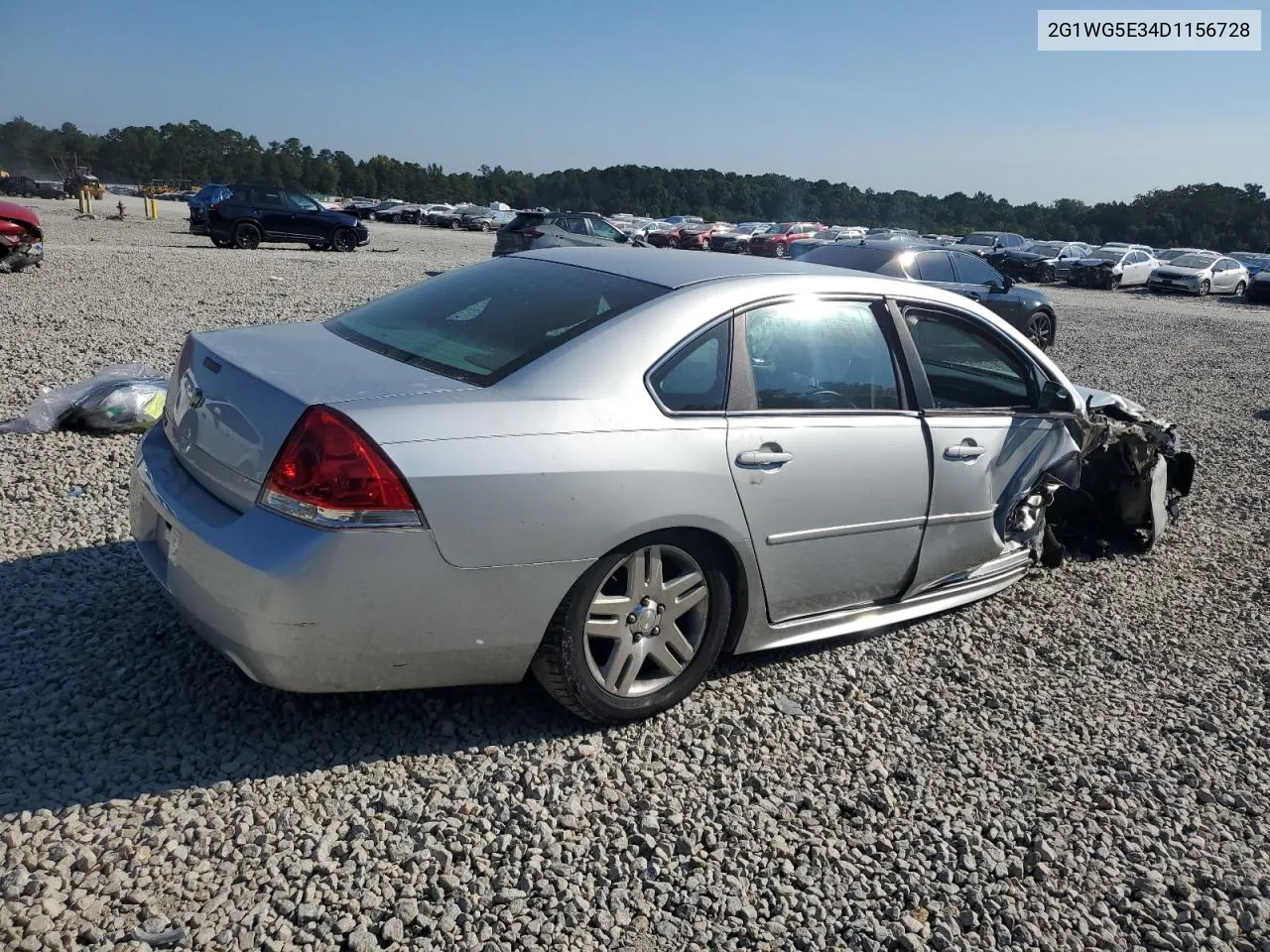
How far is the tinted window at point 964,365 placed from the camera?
414 cm

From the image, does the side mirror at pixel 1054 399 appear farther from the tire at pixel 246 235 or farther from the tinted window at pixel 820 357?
the tire at pixel 246 235

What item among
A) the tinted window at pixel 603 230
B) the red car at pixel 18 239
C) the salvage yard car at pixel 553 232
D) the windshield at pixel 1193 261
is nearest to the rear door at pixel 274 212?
the salvage yard car at pixel 553 232

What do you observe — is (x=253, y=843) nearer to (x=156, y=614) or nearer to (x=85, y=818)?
(x=85, y=818)

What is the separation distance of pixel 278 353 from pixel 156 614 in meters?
1.23

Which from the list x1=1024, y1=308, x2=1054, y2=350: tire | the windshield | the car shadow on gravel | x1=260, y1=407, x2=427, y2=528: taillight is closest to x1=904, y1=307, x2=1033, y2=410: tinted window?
the car shadow on gravel

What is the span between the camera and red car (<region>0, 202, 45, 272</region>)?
13945mm

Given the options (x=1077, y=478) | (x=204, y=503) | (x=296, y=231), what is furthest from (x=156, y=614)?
(x=296, y=231)

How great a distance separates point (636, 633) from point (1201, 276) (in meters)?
34.3


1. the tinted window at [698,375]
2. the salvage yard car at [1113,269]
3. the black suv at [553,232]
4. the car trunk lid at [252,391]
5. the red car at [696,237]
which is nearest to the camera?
the car trunk lid at [252,391]

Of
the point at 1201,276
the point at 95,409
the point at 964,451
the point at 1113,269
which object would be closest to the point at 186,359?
the point at 964,451

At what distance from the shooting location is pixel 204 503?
3.01m

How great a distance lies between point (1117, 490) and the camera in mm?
5508

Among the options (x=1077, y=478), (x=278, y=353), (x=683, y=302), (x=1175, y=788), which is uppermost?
(x=683, y=302)

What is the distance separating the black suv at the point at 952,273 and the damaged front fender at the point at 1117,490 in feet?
21.8
